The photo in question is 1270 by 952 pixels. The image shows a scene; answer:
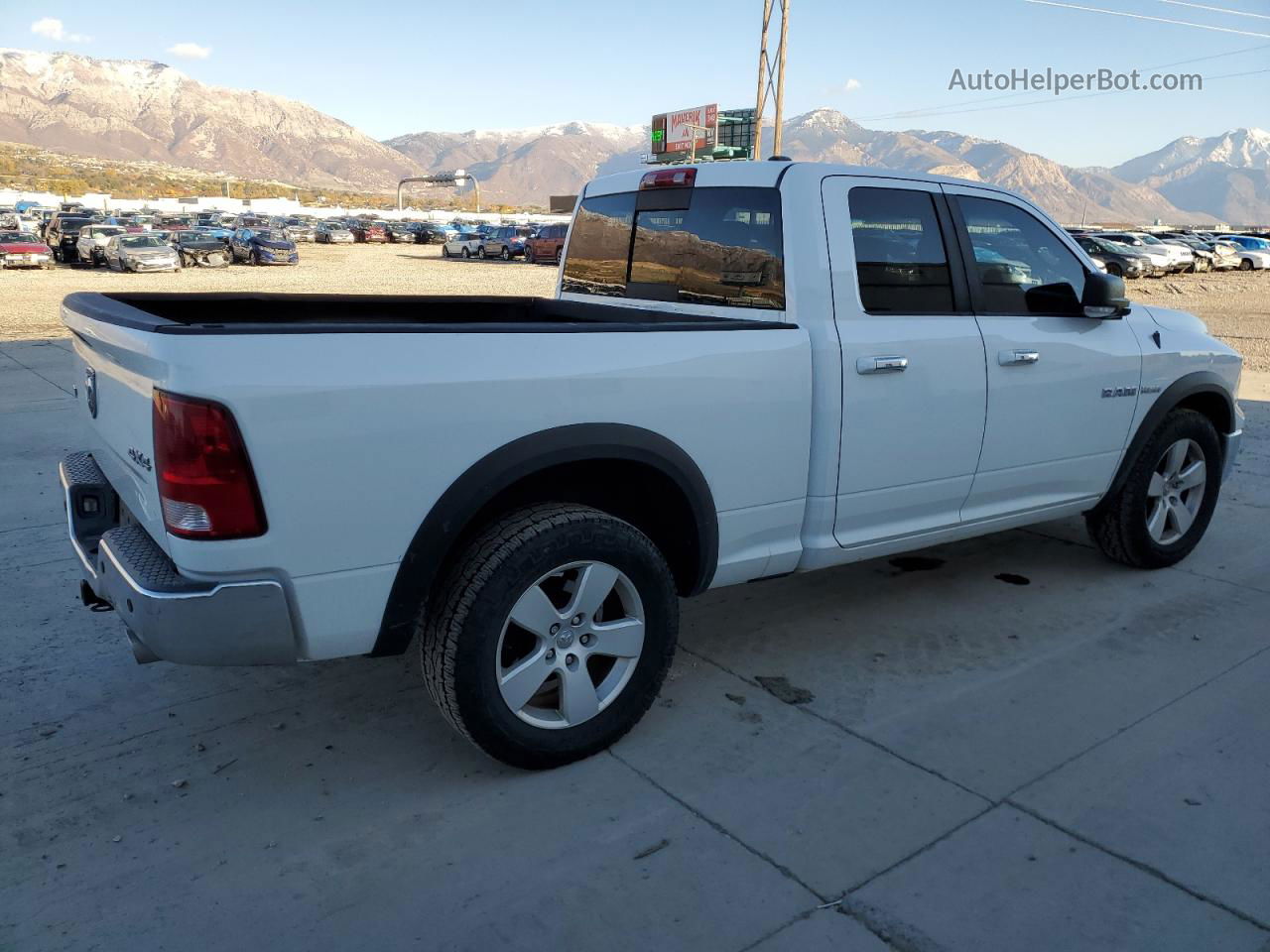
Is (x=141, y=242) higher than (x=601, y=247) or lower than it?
lower

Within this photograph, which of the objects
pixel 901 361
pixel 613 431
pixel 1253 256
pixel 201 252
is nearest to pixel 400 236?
pixel 201 252

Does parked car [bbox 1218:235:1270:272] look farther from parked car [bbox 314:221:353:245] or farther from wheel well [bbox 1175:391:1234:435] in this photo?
parked car [bbox 314:221:353:245]

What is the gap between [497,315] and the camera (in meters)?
4.76

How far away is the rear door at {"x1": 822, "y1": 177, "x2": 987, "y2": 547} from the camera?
3506 mm

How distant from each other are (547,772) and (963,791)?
4.16ft

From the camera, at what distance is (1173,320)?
4.74 meters

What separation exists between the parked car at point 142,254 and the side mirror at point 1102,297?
33220mm

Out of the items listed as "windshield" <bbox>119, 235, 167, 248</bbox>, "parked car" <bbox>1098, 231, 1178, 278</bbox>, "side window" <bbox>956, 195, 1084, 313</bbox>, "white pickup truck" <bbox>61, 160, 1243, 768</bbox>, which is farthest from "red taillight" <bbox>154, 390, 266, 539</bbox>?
"parked car" <bbox>1098, 231, 1178, 278</bbox>

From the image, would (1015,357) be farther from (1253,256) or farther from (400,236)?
(400,236)

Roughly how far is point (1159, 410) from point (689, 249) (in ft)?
7.80

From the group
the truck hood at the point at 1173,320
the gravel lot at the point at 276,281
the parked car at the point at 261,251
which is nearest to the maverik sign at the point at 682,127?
the gravel lot at the point at 276,281

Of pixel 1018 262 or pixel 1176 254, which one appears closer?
pixel 1018 262

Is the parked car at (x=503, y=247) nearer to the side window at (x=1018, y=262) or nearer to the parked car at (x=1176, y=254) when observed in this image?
the parked car at (x=1176, y=254)

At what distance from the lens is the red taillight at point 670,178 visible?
391 cm
